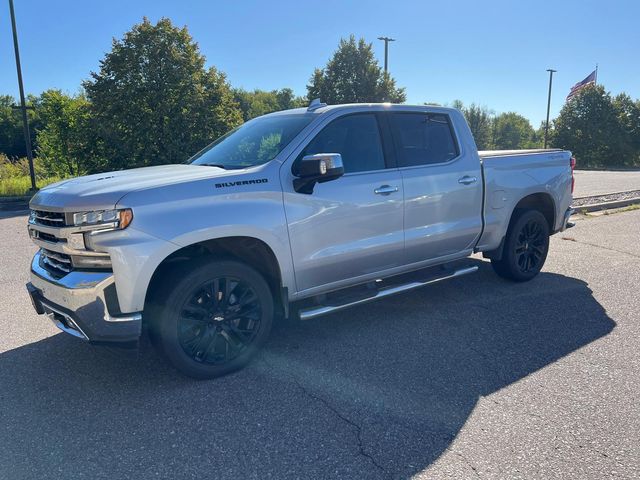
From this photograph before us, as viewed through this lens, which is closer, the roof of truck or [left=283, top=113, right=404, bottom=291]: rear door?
[left=283, top=113, right=404, bottom=291]: rear door

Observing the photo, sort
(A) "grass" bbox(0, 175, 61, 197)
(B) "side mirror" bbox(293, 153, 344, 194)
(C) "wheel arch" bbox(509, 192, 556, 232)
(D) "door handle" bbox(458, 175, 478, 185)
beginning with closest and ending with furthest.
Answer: (B) "side mirror" bbox(293, 153, 344, 194)
(D) "door handle" bbox(458, 175, 478, 185)
(C) "wheel arch" bbox(509, 192, 556, 232)
(A) "grass" bbox(0, 175, 61, 197)

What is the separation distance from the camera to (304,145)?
12.6ft

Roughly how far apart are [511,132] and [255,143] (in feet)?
393

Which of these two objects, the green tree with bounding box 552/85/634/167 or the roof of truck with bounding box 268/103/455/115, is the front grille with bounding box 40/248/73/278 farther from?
the green tree with bounding box 552/85/634/167

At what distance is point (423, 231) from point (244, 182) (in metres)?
1.87

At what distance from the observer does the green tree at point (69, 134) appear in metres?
19.4

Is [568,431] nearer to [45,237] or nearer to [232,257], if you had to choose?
[232,257]

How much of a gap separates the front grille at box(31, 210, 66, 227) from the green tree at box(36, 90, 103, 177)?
17513 mm

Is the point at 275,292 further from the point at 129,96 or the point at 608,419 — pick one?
the point at 129,96

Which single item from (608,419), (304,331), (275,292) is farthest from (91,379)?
(608,419)

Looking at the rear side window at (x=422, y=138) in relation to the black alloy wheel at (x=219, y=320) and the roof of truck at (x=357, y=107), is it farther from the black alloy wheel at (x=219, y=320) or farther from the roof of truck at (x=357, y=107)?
the black alloy wheel at (x=219, y=320)

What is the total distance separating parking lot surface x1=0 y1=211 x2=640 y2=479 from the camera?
258 centimetres

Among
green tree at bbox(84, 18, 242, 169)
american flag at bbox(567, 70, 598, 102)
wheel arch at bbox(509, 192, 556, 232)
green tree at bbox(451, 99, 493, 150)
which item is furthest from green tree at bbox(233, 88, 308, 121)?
wheel arch at bbox(509, 192, 556, 232)

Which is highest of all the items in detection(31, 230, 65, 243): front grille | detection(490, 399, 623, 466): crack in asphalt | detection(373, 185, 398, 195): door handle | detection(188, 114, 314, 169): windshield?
detection(188, 114, 314, 169): windshield
